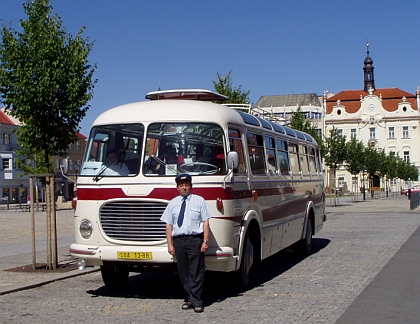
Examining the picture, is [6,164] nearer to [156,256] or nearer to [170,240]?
[156,256]

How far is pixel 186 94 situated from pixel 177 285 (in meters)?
3.74

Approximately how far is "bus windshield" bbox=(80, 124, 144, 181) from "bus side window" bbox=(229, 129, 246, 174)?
138 centimetres

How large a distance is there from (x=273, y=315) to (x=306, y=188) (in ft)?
25.2

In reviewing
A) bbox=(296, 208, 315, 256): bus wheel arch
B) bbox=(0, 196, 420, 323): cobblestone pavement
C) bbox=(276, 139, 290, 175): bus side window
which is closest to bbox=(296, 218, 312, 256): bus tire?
bbox=(296, 208, 315, 256): bus wheel arch

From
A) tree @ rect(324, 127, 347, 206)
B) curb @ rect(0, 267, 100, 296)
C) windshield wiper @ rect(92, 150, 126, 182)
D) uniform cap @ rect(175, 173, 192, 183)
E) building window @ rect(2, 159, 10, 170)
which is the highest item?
building window @ rect(2, 159, 10, 170)

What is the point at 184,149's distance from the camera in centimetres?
973

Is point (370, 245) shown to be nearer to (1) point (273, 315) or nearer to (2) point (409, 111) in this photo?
(1) point (273, 315)

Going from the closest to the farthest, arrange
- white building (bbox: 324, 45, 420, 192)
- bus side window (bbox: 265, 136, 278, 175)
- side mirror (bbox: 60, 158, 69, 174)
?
1. side mirror (bbox: 60, 158, 69, 174)
2. bus side window (bbox: 265, 136, 278, 175)
3. white building (bbox: 324, 45, 420, 192)

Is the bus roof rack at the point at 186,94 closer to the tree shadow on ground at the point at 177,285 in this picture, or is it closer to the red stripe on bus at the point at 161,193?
the red stripe on bus at the point at 161,193

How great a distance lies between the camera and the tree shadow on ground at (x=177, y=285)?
33.4 feet

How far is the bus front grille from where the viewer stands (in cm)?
930

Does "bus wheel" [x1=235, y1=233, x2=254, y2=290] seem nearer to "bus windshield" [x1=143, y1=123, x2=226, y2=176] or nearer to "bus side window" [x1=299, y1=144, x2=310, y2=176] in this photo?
"bus windshield" [x1=143, y1=123, x2=226, y2=176]

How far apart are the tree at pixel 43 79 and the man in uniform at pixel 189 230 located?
5.58 m

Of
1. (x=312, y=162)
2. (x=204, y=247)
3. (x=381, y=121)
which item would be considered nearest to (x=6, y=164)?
(x=381, y=121)
